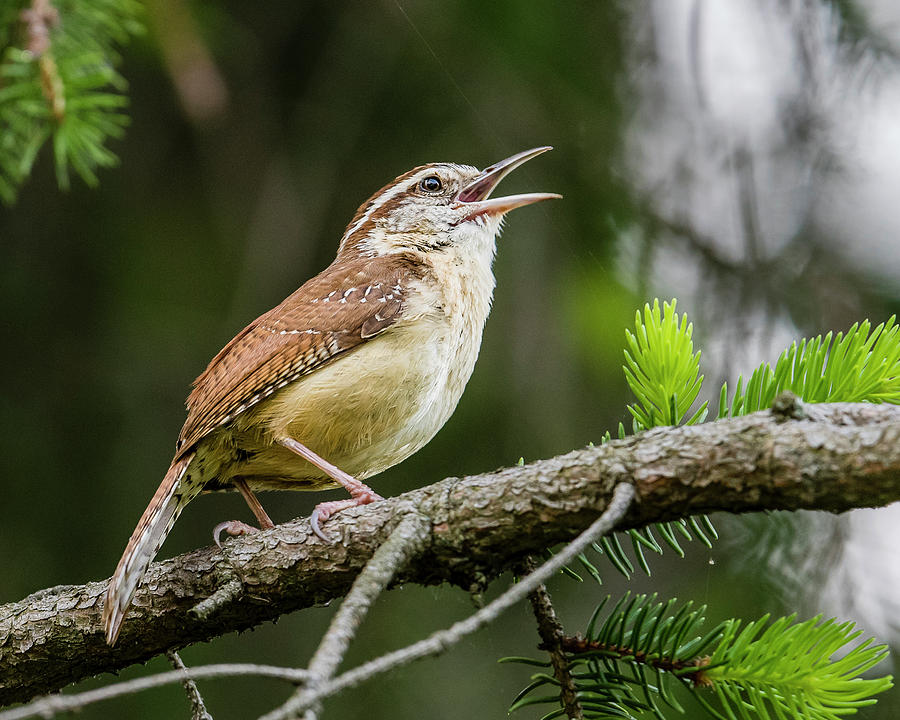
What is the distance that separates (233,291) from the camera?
5117 mm

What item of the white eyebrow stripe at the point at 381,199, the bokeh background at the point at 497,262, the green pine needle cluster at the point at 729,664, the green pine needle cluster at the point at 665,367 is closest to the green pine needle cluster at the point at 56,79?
the bokeh background at the point at 497,262

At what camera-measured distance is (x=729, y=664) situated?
77.9 inches

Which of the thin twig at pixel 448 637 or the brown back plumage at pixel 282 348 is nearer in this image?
the thin twig at pixel 448 637

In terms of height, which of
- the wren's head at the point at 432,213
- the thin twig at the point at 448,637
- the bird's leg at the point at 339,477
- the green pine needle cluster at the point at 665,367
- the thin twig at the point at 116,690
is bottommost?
the bird's leg at the point at 339,477

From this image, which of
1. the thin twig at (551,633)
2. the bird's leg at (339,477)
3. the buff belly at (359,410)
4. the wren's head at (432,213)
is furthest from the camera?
the wren's head at (432,213)

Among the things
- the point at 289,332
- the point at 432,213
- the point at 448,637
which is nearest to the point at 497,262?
the point at 432,213

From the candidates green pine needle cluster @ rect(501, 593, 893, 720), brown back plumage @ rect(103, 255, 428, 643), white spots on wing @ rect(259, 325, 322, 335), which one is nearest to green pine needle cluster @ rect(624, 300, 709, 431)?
green pine needle cluster @ rect(501, 593, 893, 720)

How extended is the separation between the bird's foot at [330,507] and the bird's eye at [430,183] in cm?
172

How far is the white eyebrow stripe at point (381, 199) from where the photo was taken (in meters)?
4.32

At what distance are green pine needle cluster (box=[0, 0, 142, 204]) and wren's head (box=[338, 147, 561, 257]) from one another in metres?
1.47

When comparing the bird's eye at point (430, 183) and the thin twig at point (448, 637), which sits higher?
the bird's eye at point (430, 183)

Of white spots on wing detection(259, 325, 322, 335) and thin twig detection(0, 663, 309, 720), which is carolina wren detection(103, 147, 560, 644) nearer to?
white spots on wing detection(259, 325, 322, 335)

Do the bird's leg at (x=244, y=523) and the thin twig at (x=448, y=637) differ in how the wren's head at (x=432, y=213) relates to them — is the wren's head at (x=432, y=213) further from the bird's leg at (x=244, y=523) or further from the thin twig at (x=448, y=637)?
the thin twig at (x=448, y=637)

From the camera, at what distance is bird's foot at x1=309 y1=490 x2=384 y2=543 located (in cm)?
240
